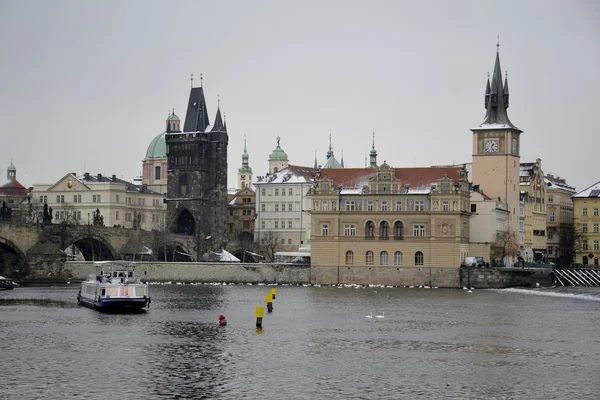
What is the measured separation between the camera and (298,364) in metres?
52.1

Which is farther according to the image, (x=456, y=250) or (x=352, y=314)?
(x=456, y=250)

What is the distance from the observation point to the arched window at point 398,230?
12645 centimetres

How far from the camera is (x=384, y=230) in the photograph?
418 feet

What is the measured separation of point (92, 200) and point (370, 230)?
68.4m

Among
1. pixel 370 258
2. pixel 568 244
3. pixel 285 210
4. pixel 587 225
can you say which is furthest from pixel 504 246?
pixel 285 210

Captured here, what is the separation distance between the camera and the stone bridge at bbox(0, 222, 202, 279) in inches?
5148

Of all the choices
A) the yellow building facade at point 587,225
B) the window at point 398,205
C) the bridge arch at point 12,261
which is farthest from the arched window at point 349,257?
the yellow building facade at point 587,225

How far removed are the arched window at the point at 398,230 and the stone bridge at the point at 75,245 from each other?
30245 millimetres

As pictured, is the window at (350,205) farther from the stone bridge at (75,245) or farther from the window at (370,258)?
the stone bridge at (75,245)

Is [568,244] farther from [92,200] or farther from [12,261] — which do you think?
[12,261]

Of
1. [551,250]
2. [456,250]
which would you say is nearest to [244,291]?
[456,250]

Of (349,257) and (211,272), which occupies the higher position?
(349,257)

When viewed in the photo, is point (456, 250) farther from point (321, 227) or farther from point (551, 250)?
point (551, 250)

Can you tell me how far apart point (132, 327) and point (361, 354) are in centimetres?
1690
